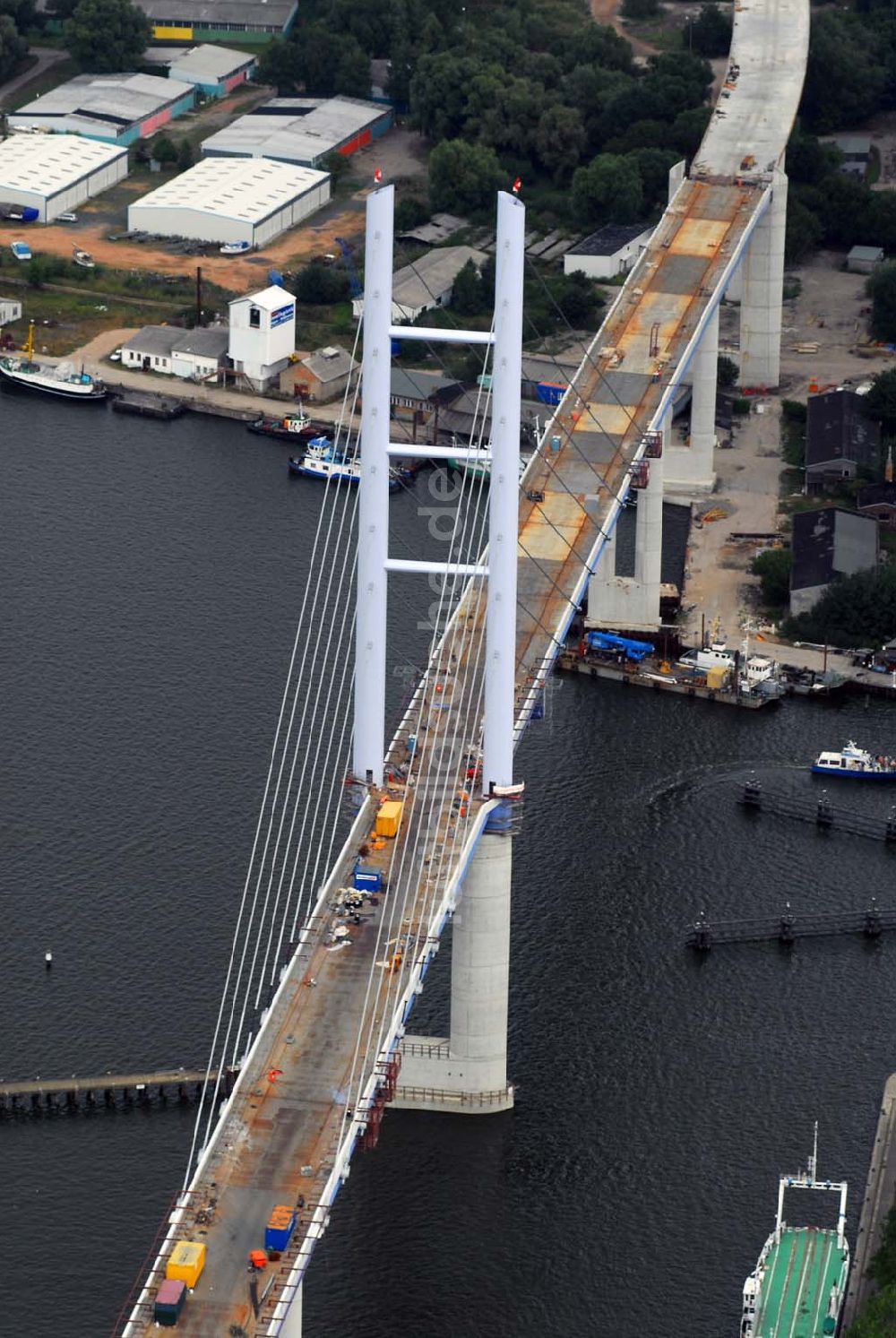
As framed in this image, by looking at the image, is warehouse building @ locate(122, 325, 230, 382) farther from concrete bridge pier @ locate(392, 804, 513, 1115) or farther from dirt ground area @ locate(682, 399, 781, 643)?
concrete bridge pier @ locate(392, 804, 513, 1115)

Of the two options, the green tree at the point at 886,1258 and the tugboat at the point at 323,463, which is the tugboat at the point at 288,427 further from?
the green tree at the point at 886,1258

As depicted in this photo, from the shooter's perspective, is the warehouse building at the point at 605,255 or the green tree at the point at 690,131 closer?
the warehouse building at the point at 605,255

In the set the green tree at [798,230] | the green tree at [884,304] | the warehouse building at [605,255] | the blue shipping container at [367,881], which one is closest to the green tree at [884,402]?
the green tree at [884,304]

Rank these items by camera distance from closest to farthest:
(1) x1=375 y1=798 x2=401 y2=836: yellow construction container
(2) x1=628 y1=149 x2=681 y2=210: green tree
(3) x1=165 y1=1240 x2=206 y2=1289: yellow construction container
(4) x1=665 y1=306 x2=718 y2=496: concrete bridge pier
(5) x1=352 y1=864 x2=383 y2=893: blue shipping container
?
(3) x1=165 y1=1240 x2=206 y2=1289: yellow construction container → (5) x1=352 y1=864 x2=383 y2=893: blue shipping container → (1) x1=375 y1=798 x2=401 y2=836: yellow construction container → (4) x1=665 y1=306 x2=718 y2=496: concrete bridge pier → (2) x1=628 y1=149 x2=681 y2=210: green tree

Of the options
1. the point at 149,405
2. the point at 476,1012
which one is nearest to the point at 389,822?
the point at 476,1012

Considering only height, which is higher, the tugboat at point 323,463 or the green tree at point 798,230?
the green tree at point 798,230

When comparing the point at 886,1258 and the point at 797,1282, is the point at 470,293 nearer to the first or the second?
the point at 886,1258

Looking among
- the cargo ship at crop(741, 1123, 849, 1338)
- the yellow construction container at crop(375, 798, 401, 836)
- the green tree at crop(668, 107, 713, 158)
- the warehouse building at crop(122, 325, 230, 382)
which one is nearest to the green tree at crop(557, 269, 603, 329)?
the green tree at crop(668, 107, 713, 158)
